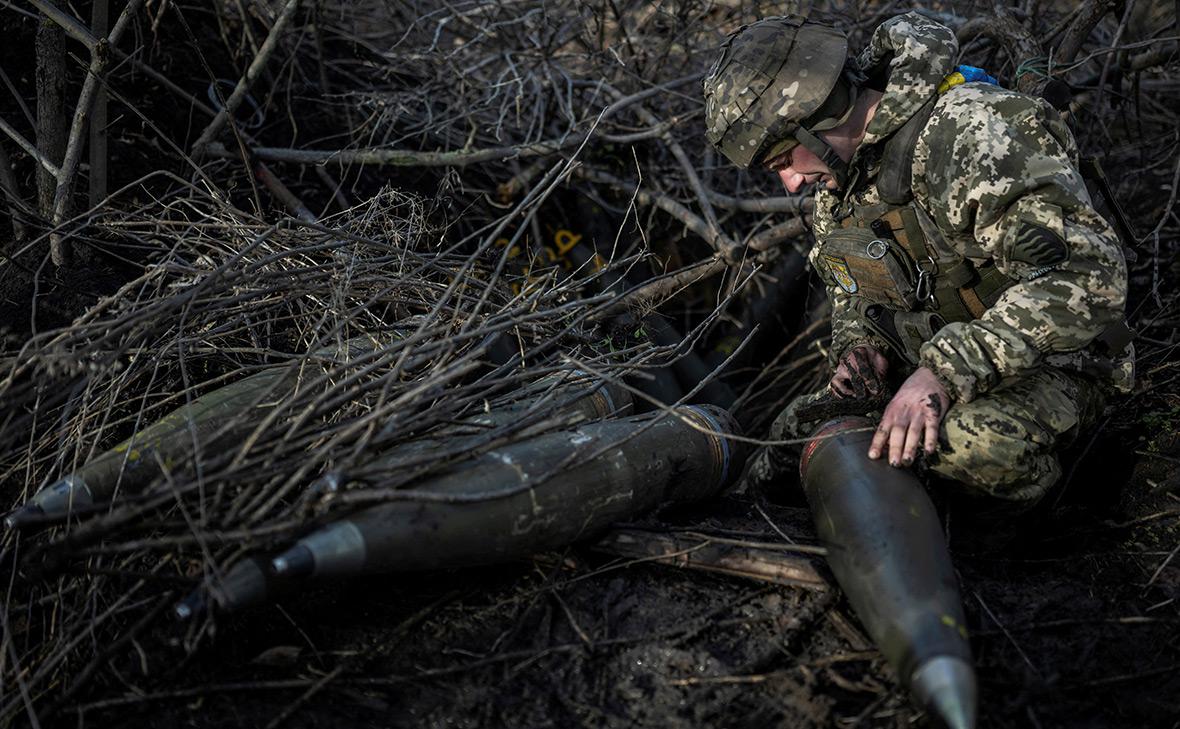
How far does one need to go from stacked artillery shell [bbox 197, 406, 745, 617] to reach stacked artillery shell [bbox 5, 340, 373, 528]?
0.41 m

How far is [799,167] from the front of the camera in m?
3.14

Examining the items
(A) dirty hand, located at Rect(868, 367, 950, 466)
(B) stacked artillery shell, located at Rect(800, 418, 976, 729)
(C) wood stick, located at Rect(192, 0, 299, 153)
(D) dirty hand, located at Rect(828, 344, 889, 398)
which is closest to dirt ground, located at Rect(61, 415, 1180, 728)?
(B) stacked artillery shell, located at Rect(800, 418, 976, 729)

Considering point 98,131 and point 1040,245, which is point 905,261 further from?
point 98,131

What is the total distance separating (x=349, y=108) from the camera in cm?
523

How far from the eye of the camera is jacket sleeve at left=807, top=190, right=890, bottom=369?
3459 millimetres

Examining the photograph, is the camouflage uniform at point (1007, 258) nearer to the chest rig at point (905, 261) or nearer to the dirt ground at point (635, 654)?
the chest rig at point (905, 261)

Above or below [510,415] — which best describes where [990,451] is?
below

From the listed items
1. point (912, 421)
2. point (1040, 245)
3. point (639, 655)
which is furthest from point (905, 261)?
point (639, 655)

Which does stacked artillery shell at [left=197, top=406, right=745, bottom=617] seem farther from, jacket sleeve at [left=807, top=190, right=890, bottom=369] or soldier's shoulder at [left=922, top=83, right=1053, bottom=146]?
soldier's shoulder at [left=922, top=83, right=1053, bottom=146]

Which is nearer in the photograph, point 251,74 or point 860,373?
point 860,373

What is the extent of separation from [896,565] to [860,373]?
Answer: 1134 mm

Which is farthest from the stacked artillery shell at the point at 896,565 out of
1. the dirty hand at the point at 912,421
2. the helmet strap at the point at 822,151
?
the helmet strap at the point at 822,151

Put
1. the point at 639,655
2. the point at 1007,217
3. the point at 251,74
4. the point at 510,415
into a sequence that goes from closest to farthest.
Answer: the point at 639,655 < the point at 1007,217 < the point at 510,415 < the point at 251,74

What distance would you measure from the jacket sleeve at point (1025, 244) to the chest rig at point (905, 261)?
0.20 meters
